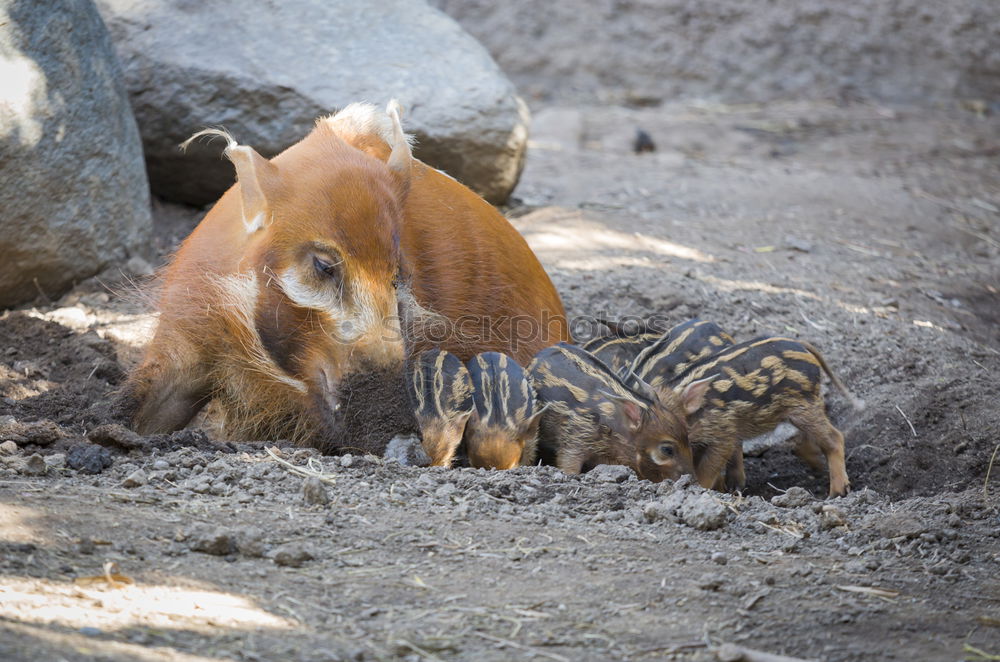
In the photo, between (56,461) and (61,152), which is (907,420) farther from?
(61,152)

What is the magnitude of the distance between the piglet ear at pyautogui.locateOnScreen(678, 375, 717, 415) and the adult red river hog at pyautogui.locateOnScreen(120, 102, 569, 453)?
848mm

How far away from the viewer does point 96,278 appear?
543cm

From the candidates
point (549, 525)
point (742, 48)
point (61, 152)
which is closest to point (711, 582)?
point (549, 525)

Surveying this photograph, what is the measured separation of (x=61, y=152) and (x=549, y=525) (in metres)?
3.28

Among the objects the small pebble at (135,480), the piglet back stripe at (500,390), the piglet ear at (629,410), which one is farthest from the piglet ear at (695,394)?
the small pebble at (135,480)

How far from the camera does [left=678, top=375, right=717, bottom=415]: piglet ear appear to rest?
436 centimetres

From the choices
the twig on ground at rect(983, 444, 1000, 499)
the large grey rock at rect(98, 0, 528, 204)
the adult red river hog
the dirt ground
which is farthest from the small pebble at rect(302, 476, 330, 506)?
the large grey rock at rect(98, 0, 528, 204)

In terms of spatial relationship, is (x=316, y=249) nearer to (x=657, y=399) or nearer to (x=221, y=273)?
(x=221, y=273)

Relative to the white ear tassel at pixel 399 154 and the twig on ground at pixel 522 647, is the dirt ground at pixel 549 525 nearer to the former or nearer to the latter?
the twig on ground at pixel 522 647

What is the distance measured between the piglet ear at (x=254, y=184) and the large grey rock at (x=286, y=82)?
7.95 ft

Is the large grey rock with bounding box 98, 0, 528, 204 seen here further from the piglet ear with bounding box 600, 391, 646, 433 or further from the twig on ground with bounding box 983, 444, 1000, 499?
the twig on ground with bounding box 983, 444, 1000, 499

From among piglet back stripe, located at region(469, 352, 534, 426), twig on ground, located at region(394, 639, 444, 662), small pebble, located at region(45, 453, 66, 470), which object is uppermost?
twig on ground, located at region(394, 639, 444, 662)

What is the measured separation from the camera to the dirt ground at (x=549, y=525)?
245cm

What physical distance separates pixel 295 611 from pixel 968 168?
25.9 feet
